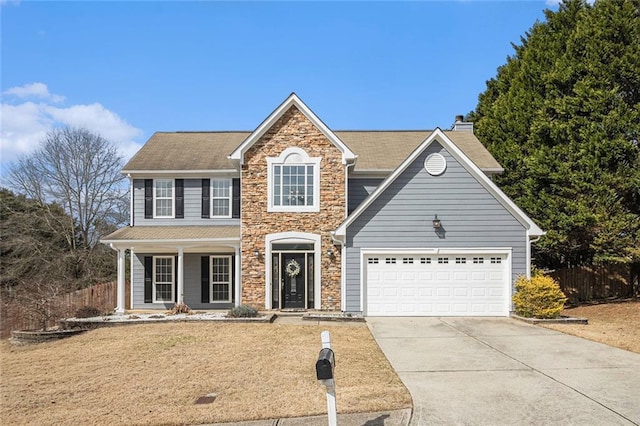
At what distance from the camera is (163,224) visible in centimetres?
2052

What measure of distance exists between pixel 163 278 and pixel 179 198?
3.17 m

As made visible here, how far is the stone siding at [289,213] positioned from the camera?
60.6 feet

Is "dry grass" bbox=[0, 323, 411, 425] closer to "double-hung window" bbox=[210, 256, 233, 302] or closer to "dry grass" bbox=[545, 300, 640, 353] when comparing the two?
"dry grass" bbox=[545, 300, 640, 353]

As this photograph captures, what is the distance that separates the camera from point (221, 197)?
20.6 meters

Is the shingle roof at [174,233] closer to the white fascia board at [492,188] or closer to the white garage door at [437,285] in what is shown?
the white garage door at [437,285]

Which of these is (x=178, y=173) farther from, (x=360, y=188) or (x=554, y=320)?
(x=554, y=320)

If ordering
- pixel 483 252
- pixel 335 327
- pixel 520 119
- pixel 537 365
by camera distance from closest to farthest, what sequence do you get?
1. pixel 537 365
2. pixel 335 327
3. pixel 483 252
4. pixel 520 119

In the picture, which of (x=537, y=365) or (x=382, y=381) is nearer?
(x=382, y=381)

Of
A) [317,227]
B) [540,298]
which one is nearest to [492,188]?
[540,298]

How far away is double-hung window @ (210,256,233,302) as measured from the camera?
20.3 m

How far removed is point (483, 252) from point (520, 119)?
9.76 meters

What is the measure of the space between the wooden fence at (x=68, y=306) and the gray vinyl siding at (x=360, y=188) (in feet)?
32.5

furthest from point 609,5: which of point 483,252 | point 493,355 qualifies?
point 493,355

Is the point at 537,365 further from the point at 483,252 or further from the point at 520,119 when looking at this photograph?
the point at 520,119
